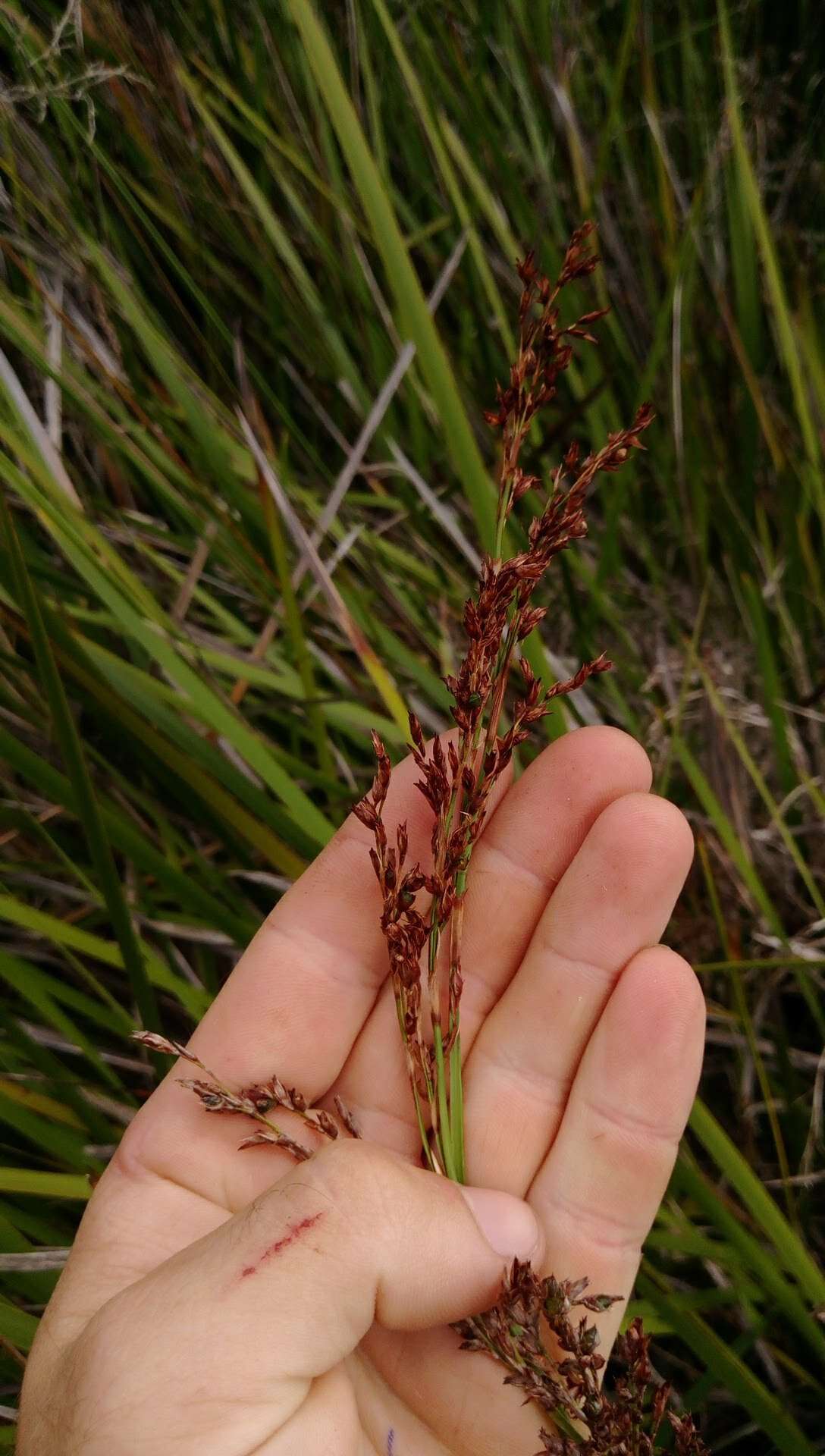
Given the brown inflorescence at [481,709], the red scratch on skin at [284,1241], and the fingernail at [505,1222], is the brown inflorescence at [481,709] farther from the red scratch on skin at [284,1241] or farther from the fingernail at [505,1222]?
the red scratch on skin at [284,1241]

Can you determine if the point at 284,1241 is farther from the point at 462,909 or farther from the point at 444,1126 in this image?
the point at 462,909

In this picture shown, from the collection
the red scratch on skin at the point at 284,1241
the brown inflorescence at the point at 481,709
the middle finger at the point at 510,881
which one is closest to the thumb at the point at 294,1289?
the red scratch on skin at the point at 284,1241

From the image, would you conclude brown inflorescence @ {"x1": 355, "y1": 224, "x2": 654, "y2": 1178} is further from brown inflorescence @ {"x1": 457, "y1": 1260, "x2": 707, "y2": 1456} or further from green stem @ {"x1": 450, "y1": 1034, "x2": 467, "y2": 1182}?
brown inflorescence @ {"x1": 457, "y1": 1260, "x2": 707, "y2": 1456}

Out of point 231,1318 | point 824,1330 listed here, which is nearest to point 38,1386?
point 231,1318

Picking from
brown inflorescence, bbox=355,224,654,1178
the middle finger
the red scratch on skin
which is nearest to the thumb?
the red scratch on skin

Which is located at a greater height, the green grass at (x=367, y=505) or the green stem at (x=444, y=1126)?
the green grass at (x=367, y=505)

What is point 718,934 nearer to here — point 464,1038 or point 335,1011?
point 464,1038
